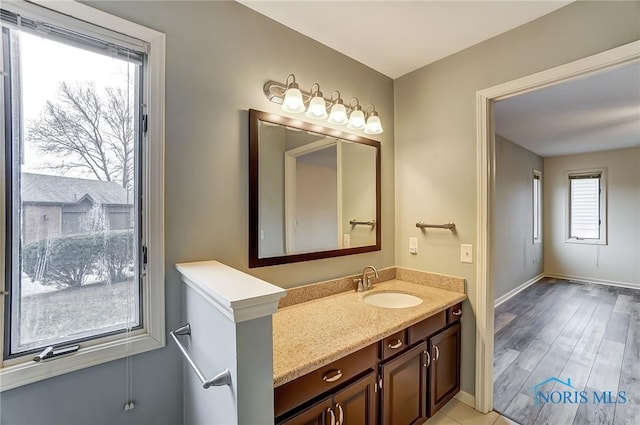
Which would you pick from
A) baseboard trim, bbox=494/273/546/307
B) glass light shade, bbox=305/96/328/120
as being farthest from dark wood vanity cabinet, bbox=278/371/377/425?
baseboard trim, bbox=494/273/546/307

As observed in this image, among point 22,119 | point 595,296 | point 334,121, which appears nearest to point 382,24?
point 334,121

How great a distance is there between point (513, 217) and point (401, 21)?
3899mm

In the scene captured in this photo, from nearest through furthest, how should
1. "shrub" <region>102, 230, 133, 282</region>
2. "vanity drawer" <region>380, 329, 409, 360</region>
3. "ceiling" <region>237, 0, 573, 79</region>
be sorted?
"shrub" <region>102, 230, 133, 282</region>
"vanity drawer" <region>380, 329, 409, 360</region>
"ceiling" <region>237, 0, 573, 79</region>

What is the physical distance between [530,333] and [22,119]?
4.38m

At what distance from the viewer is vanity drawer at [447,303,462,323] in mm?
1890

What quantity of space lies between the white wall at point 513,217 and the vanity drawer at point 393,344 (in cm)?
310

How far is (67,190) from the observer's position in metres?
1.15

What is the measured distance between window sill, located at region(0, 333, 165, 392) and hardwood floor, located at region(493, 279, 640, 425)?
229 centimetres

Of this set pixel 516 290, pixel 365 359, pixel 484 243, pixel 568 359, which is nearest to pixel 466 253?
pixel 484 243

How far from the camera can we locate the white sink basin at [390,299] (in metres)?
1.97

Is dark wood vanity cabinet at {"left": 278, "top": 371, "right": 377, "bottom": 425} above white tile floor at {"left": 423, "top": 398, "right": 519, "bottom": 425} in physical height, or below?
above

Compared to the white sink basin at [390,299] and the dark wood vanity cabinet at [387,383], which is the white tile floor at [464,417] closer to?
the dark wood vanity cabinet at [387,383]

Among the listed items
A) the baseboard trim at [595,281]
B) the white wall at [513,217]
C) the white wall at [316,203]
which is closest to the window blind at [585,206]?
the baseboard trim at [595,281]

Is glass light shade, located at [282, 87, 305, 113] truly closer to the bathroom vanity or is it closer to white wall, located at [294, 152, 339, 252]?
white wall, located at [294, 152, 339, 252]
